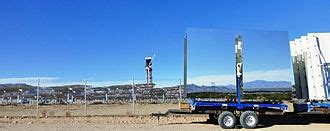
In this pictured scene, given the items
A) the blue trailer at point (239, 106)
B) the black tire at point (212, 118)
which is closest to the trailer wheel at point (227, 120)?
the blue trailer at point (239, 106)

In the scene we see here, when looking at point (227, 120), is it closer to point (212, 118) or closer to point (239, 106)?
point (239, 106)

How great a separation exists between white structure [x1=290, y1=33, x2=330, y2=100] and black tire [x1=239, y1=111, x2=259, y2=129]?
2.59 metres

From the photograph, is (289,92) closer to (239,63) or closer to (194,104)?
(239,63)

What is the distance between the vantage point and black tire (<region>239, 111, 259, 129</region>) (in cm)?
1315

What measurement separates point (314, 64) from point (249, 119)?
3.20 meters

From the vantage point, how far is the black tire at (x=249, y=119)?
13.1m

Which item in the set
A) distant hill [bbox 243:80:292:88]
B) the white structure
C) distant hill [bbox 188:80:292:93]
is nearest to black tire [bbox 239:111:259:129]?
distant hill [bbox 188:80:292:93]

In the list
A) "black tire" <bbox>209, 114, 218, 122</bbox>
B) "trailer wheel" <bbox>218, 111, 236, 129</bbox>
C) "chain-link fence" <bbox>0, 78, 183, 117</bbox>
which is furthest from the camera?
"chain-link fence" <bbox>0, 78, 183, 117</bbox>

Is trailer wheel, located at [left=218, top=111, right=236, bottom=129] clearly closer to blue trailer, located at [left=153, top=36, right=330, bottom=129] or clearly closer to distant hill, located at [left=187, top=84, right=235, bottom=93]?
blue trailer, located at [left=153, top=36, right=330, bottom=129]

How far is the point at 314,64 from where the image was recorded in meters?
13.8

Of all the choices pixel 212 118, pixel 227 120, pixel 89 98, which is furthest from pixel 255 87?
pixel 89 98

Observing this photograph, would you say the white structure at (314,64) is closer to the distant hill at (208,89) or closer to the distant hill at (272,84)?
the distant hill at (272,84)

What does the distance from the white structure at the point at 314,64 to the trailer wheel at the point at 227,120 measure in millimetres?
3298

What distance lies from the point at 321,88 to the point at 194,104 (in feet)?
15.2
